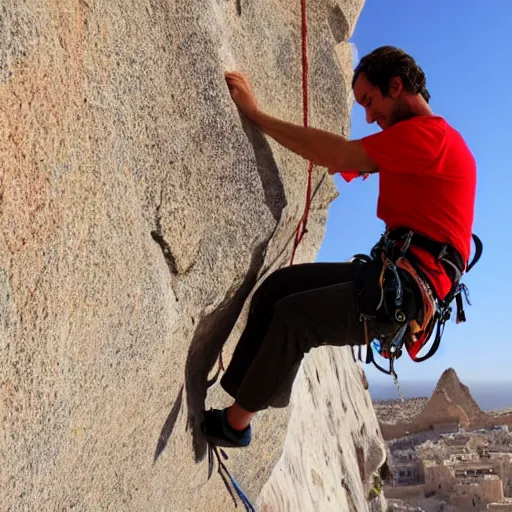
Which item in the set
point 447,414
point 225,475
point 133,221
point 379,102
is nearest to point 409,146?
point 379,102

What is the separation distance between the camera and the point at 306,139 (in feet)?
12.0

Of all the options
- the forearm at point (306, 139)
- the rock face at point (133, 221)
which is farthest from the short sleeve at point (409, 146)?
the rock face at point (133, 221)

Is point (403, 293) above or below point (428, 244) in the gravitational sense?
below

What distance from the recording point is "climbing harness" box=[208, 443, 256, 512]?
413 cm

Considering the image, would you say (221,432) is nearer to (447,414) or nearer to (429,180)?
(429,180)

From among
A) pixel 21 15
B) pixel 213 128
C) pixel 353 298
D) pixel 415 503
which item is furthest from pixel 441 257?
pixel 415 503

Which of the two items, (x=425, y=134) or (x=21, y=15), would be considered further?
(x=425, y=134)

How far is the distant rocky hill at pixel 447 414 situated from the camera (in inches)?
1117

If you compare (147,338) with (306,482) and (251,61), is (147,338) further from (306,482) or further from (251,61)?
(306,482)

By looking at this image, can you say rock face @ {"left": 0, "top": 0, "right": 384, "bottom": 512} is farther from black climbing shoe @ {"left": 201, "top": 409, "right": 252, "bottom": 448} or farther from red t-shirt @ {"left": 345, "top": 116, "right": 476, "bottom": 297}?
red t-shirt @ {"left": 345, "top": 116, "right": 476, "bottom": 297}

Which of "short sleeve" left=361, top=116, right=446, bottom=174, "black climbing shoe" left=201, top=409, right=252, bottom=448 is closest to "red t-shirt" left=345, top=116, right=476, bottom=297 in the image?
"short sleeve" left=361, top=116, right=446, bottom=174

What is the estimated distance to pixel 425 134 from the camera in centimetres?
340

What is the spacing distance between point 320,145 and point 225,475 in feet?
7.04

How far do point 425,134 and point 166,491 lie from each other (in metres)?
2.19
